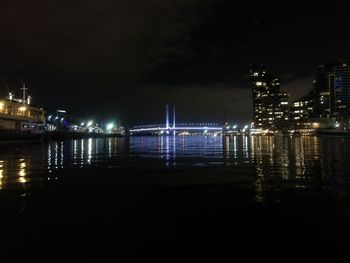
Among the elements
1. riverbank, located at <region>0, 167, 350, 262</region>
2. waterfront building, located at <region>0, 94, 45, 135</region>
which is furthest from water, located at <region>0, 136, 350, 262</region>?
waterfront building, located at <region>0, 94, 45, 135</region>

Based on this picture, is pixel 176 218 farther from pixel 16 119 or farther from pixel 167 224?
pixel 16 119

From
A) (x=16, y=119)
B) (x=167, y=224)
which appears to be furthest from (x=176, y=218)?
(x=16, y=119)

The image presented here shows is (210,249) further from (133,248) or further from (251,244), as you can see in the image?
(133,248)

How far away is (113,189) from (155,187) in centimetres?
209

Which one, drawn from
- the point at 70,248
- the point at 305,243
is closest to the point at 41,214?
the point at 70,248

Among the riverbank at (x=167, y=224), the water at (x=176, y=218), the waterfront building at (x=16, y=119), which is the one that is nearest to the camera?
the riverbank at (x=167, y=224)

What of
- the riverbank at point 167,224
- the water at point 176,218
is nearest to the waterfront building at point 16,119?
the water at point 176,218

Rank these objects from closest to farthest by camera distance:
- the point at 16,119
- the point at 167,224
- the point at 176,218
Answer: the point at 167,224
the point at 176,218
the point at 16,119

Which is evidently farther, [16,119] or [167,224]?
[16,119]

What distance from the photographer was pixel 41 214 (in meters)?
11.2

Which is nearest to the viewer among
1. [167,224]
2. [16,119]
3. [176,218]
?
[167,224]

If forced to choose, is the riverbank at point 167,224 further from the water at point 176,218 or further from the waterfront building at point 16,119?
the waterfront building at point 16,119

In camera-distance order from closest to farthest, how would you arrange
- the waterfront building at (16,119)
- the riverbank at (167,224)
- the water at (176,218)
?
the riverbank at (167,224)
the water at (176,218)
the waterfront building at (16,119)

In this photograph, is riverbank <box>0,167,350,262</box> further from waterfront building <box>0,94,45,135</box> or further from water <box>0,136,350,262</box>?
waterfront building <box>0,94,45,135</box>
